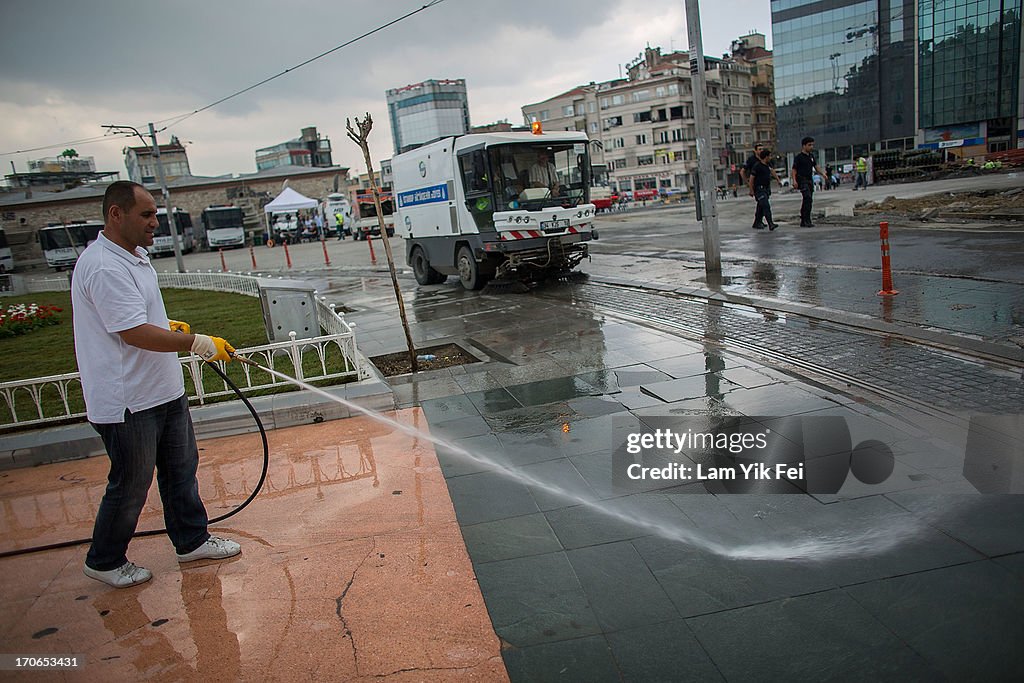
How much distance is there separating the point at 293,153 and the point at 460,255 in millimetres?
84022

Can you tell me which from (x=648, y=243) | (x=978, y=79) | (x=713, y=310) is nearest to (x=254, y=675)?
(x=713, y=310)

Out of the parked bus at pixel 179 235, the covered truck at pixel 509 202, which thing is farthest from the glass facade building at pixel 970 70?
the covered truck at pixel 509 202

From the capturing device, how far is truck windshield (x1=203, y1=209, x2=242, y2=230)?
1811 inches

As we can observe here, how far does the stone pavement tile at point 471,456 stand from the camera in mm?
4766

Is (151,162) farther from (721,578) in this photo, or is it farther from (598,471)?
(721,578)

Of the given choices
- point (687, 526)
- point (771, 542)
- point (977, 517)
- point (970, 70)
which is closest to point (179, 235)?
point (687, 526)

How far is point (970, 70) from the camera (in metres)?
67.4

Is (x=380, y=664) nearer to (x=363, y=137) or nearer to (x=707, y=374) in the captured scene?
(x=707, y=374)

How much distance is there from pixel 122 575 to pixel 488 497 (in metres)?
2.06

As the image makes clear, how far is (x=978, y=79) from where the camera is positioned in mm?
67000

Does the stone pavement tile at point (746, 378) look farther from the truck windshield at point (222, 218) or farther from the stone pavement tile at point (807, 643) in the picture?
the truck windshield at point (222, 218)

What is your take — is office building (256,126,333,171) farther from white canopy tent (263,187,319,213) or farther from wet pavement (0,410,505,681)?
wet pavement (0,410,505,681)

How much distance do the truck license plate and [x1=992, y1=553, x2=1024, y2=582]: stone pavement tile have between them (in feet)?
33.8

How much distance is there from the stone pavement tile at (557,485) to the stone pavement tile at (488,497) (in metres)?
0.08
